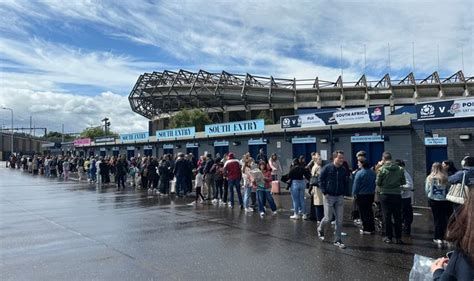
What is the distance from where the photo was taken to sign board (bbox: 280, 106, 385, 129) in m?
14.1

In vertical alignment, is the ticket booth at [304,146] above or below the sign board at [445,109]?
below

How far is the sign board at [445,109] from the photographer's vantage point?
12.0 metres

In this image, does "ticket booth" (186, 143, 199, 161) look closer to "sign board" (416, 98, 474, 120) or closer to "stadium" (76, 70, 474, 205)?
"stadium" (76, 70, 474, 205)

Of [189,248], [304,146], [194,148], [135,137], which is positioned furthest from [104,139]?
[189,248]

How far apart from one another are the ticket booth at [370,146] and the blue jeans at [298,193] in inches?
211

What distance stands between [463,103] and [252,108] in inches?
2202

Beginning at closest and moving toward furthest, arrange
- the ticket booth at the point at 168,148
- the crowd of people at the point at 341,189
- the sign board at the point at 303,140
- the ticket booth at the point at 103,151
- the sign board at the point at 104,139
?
the crowd of people at the point at 341,189, the sign board at the point at 303,140, the ticket booth at the point at 168,148, the sign board at the point at 104,139, the ticket booth at the point at 103,151

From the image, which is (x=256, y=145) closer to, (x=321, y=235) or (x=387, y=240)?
(x=321, y=235)

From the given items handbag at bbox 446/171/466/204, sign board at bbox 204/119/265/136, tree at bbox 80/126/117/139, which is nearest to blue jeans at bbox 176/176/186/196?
sign board at bbox 204/119/265/136

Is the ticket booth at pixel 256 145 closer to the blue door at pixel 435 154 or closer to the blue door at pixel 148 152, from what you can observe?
the blue door at pixel 435 154

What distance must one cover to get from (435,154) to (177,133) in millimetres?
16484

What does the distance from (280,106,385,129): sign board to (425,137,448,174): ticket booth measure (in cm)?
Answer: 174

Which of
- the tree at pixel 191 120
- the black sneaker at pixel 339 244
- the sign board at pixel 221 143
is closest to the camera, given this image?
the black sneaker at pixel 339 244

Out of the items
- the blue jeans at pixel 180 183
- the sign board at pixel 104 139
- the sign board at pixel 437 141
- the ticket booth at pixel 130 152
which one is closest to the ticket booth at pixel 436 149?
the sign board at pixel 437 141
